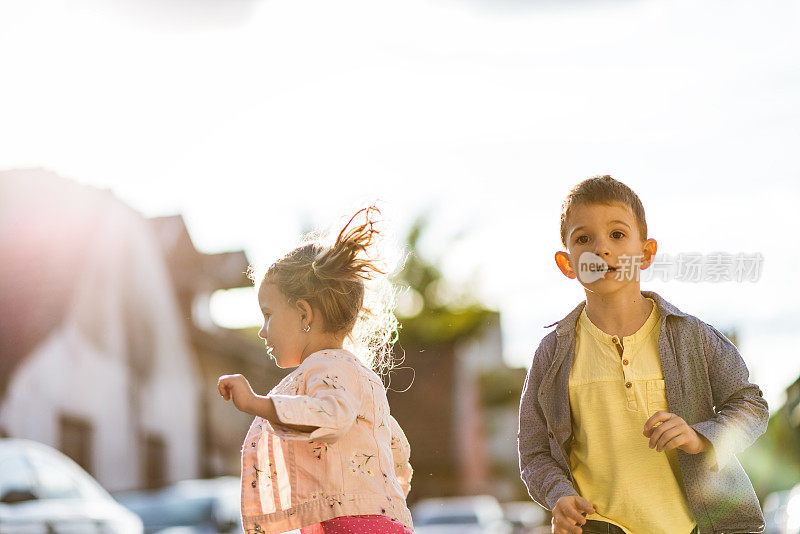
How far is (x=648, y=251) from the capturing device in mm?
2652

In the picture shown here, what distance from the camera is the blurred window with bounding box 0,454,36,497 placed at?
503 centimetres

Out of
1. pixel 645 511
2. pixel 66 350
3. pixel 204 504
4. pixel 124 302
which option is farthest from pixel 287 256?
pixel 124 302

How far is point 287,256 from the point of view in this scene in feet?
9.45

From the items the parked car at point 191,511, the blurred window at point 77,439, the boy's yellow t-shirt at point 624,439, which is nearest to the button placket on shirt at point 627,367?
the boy's yellow t-shirt at point 624,439

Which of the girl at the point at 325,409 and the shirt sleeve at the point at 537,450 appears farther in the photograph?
the shirt sleeve at the point at 537,450

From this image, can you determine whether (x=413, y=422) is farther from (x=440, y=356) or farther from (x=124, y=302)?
(x=124, y=302)

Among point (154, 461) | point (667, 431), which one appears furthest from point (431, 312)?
point (667, 431)

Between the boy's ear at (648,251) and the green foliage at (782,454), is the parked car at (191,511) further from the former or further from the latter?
the green foliage at (782,454)

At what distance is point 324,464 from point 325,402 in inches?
8.9

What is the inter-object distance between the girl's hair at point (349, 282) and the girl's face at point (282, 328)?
28 millimetres

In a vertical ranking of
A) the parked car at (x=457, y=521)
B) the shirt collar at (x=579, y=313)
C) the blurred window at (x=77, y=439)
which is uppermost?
the shirt collar at (x=579, y=313)

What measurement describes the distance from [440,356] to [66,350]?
1193 cm

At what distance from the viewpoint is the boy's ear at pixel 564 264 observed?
272 cm

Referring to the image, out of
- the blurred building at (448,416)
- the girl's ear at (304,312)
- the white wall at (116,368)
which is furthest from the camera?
the blurred building at (448,416)
